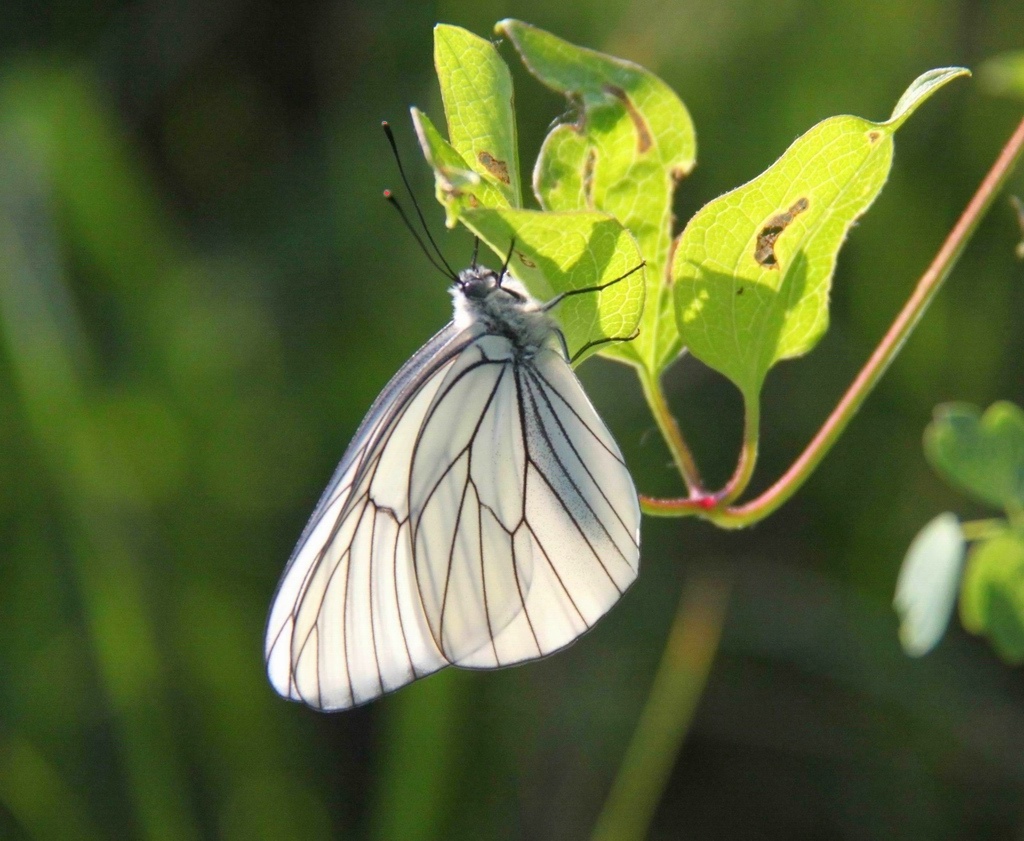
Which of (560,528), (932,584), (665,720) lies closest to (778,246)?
(560,528)

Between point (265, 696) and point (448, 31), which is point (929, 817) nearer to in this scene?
point (265, 696)

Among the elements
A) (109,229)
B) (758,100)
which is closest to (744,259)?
(758,100)

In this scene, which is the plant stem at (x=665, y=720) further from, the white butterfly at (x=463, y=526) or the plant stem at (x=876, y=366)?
the plant stem at (x=876, y=366)

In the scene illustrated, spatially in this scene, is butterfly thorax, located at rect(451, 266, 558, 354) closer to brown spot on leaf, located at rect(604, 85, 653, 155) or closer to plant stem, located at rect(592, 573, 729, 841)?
brown spot on leaf, located at rect(604, 85, 653, 155)

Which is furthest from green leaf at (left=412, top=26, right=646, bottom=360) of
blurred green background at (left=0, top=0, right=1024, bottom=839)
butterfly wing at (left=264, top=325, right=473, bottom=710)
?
blurred green background at (left=0, top=0, right=1024, bottom=839)

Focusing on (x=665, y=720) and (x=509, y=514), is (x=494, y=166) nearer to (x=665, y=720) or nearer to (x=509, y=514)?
(x=509, y=514)
